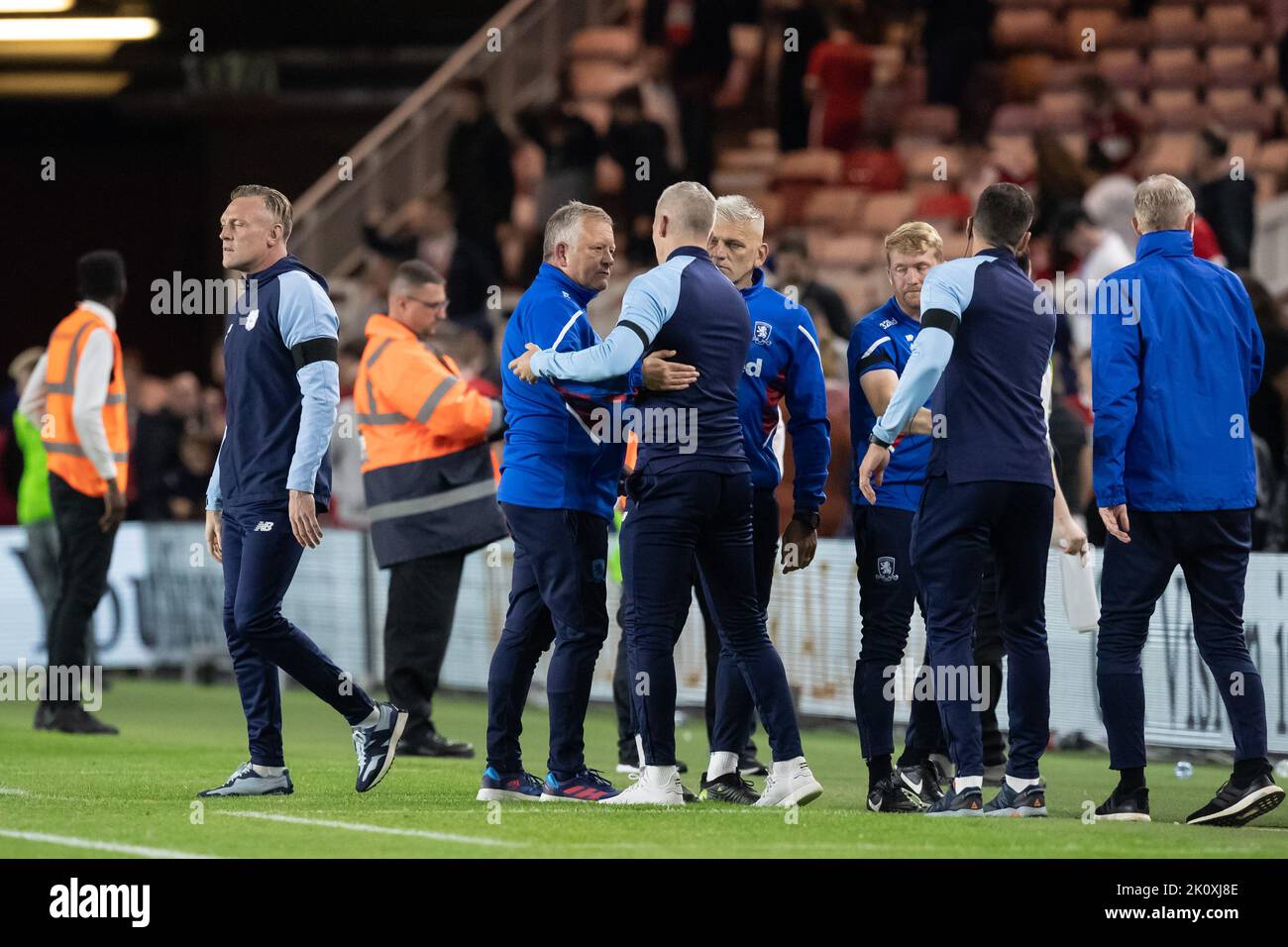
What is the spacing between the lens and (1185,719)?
10.6 m

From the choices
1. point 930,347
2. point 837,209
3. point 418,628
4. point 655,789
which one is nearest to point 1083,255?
point 837,209

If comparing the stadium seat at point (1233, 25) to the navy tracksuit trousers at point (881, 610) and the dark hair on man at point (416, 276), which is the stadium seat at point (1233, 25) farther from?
the navy tracksuit trousers at point (881, 610)

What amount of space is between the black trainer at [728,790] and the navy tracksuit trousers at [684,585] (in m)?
0.44

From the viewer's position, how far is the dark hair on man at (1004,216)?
301 inches

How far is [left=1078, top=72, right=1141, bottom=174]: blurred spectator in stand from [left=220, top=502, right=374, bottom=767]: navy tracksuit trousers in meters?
9.76

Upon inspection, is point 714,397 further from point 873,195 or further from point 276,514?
point 873,195

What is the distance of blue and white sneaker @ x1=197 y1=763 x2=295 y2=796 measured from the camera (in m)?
8.20

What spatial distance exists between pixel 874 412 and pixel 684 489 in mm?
1048

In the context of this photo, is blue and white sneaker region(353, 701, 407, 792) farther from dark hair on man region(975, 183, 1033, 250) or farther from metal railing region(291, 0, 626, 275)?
metal railing region(291, 0, 626, 275)

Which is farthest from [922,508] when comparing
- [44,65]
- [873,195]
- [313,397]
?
[44,65]

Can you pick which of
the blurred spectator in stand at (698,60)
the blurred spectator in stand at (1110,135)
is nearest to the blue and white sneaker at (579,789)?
the blurred spectator in stand at (1110,135)

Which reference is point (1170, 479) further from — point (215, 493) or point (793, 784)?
point (215, 493)

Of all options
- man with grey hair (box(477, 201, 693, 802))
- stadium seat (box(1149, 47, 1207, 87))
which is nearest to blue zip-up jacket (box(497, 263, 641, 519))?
man with grey hair (box(477, 201, 693, 802))
